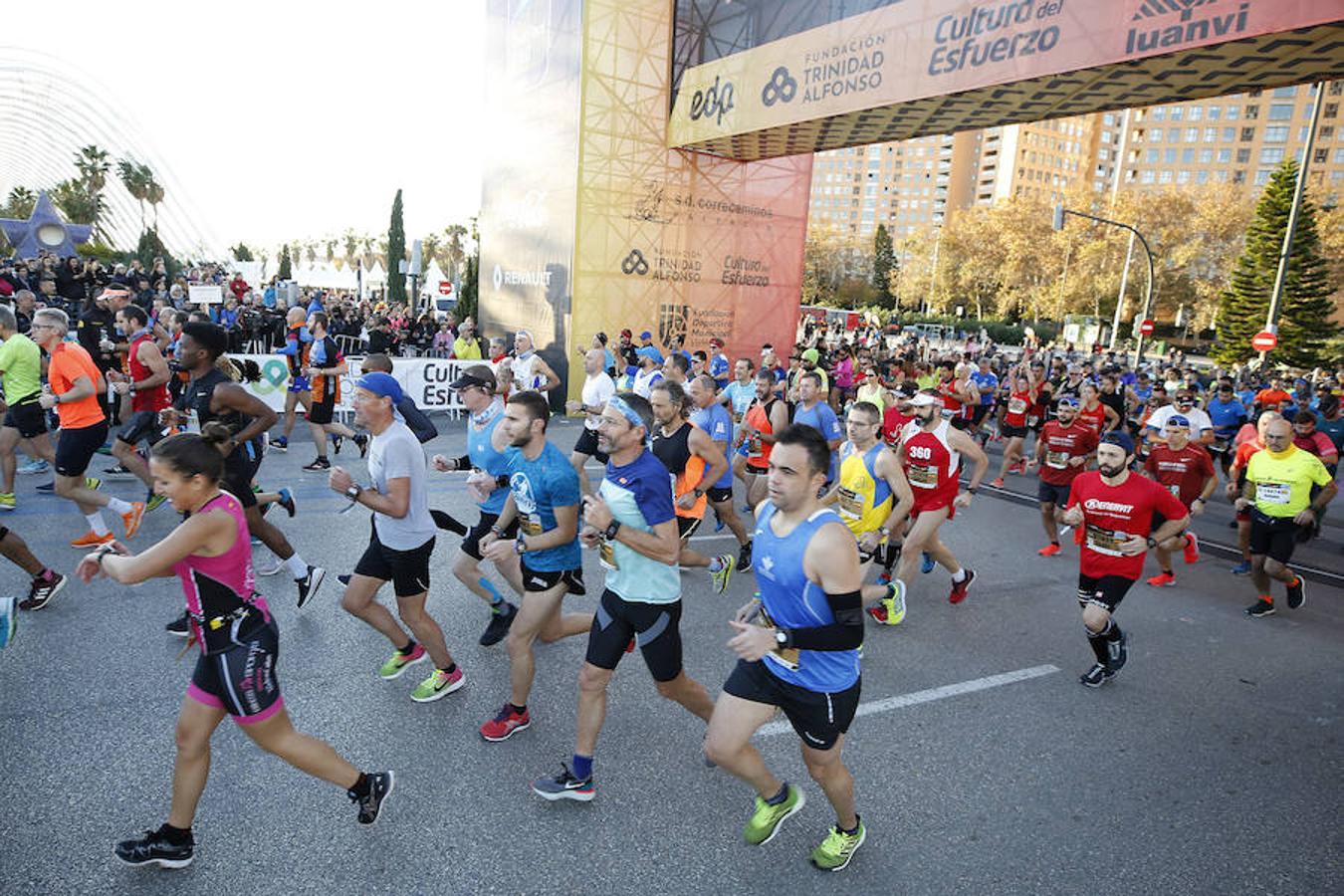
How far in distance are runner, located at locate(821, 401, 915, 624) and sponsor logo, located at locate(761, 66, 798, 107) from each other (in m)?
9.80

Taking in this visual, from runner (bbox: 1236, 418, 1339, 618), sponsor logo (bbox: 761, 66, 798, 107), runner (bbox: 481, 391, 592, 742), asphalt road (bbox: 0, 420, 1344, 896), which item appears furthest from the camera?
sponsor logo (bbox: 761, 66, 798, 107)

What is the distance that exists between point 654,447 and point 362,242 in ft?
432

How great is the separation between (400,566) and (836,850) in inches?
106

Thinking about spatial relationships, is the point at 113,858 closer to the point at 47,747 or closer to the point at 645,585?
the point at 47,747

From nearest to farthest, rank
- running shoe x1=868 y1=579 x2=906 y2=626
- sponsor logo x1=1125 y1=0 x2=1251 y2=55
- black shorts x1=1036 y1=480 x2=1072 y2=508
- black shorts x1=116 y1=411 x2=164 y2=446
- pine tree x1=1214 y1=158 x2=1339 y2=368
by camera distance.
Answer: running shoe x1=868 y1=579 x2=906 y2=626 < black shorts x1=116 y1=411 x2=164 y2=446 < sponsor logo x1=1125 y1=0 x2=1251 y2=55 < black shorts x1=1036 y1=480 x2=1072 y2=508 < pine tree x1=1214 y1=158 x2=1339 y2=368

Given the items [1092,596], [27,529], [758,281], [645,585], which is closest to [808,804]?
[645,585]

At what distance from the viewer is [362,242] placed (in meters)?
122

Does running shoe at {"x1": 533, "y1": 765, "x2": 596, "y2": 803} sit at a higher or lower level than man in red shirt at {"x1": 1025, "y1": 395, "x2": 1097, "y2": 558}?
lower

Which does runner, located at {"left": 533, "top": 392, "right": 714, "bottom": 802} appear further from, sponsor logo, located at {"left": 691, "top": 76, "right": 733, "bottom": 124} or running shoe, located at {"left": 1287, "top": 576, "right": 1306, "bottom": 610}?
sponsor logo, located at {"left": 691, "top": 76, "right": 733, "bottom": 124}

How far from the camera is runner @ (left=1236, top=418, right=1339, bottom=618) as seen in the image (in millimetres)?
6574

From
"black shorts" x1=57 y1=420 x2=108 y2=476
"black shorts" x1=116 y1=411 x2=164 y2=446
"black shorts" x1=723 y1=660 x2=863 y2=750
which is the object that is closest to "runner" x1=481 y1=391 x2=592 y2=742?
"black shorts" x1=723 y1=660 x2=863 y2=750

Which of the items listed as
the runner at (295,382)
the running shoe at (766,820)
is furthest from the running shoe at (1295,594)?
the runner at (295,382)

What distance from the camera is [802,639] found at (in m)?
2.98

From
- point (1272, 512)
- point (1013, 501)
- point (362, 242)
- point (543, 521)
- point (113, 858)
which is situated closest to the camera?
point (113, 858)
